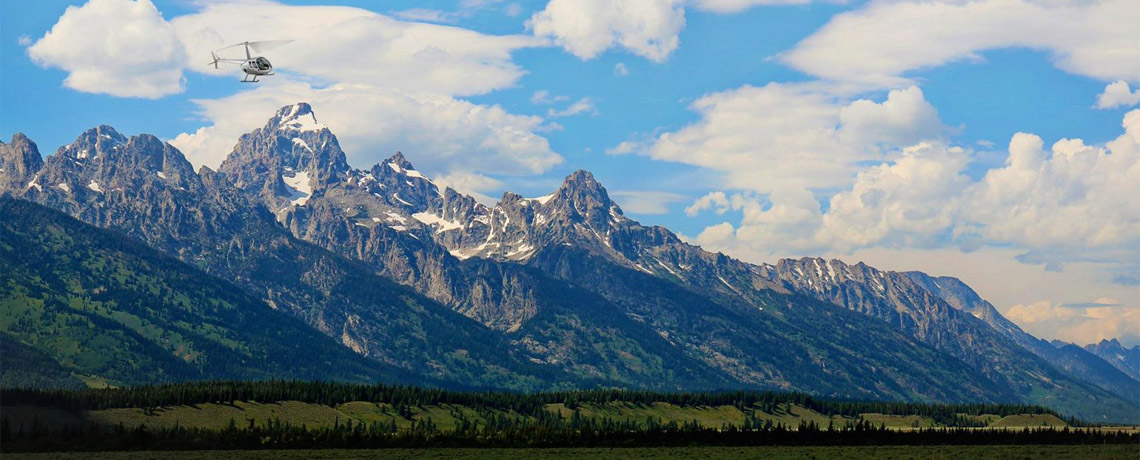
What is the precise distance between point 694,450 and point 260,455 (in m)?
74.1

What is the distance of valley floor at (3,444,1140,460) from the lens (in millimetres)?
170625

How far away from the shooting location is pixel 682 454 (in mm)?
181500

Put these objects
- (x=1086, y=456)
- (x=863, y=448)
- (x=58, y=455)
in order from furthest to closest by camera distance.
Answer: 1. (x=863, y=448)
2. (x=58, y=455)
3. (x=1086, y=456)

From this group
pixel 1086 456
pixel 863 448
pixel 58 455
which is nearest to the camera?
pixel 1086 456

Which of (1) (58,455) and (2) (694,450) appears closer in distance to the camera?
(1) (58,455)

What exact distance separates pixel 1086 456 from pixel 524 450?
91.7 m

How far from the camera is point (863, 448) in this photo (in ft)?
629

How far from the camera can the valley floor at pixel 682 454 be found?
560 ft

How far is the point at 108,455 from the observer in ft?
588

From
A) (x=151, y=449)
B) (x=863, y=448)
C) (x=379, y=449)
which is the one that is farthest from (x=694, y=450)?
(x=151, y=449)

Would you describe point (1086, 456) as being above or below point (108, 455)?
above

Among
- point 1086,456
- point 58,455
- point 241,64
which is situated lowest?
point 58,455

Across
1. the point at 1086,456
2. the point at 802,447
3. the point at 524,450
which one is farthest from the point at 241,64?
the point at 1086,456

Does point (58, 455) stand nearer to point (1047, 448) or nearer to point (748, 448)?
point (748, 448)
